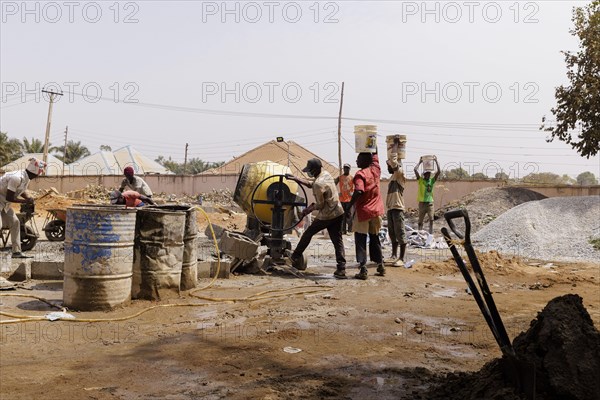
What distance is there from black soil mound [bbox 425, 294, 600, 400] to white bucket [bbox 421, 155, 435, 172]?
1060cm

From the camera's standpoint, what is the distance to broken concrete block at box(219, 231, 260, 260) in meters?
8.72

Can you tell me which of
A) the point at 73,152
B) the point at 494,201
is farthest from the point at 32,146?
the point at 494,201

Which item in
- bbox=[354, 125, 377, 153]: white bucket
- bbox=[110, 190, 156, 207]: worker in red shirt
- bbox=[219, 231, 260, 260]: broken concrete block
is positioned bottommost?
bbox=[219, 231, 260, 260]: broken concrete block

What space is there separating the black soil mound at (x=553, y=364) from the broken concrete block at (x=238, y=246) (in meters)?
5.38

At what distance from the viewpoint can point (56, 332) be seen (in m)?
5.19

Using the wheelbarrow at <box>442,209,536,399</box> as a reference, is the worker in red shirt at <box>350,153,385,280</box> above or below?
above

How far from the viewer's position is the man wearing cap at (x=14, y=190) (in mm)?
9422

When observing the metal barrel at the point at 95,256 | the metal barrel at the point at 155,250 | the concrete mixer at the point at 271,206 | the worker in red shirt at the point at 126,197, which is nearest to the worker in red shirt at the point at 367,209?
the concrete mixer at the point at 271,206

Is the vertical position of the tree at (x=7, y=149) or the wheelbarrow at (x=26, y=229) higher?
the tree at (x=7, y=149)

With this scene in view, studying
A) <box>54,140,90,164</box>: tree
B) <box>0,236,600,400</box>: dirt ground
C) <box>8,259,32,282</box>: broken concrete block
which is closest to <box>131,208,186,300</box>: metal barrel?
<box>0,236,600,400</box>: dirt ground

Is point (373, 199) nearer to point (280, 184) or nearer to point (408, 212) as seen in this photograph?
point (280, 184)

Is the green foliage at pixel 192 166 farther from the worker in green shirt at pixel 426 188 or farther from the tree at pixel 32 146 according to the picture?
the worker in green shirt at pixel 426 188

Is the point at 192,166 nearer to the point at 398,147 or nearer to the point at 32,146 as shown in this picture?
the point at 32,146

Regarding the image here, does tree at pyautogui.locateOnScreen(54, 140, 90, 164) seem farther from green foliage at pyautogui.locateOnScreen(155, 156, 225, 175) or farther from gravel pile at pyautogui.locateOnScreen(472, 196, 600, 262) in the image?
gravel pile at pyautogui.locateOnScreen(472, 196, 600, 262)
